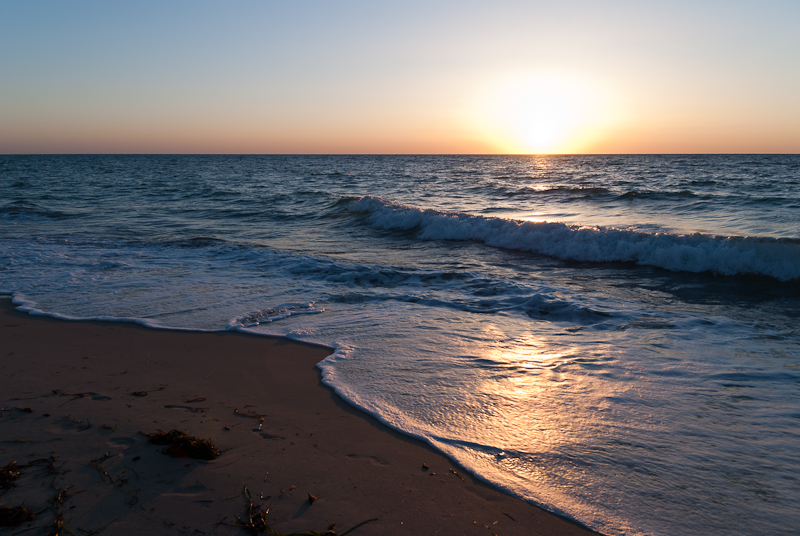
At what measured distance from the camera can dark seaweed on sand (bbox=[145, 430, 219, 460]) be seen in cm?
239

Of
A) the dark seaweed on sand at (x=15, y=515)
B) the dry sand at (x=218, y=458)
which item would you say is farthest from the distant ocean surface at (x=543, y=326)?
the dark seaweed on sand at (x=15, y=515)

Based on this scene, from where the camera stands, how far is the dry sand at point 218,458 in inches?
78.9

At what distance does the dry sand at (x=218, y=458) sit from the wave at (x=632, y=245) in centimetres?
714

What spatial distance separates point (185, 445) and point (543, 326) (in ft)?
11.9

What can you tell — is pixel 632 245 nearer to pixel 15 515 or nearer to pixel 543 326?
pixel 543 326

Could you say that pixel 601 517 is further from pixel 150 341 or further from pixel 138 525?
pixel 150 341

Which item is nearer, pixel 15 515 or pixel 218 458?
pixel 15 515

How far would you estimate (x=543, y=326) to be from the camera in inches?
189

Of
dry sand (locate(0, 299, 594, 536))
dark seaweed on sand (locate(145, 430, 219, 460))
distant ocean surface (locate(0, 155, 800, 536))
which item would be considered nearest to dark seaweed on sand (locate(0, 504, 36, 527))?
dry sand (locate(0, 299, 594, 536))

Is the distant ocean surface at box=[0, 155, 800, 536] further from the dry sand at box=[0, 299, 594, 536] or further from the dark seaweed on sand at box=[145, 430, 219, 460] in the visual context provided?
the dark seaweed on sand at box=[145, 430, 219, 460]

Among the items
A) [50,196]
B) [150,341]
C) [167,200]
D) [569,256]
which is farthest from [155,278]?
[50,196]

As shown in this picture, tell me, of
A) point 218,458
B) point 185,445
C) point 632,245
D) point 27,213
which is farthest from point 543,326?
Answer: point 27,213

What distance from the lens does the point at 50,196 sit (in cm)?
2094

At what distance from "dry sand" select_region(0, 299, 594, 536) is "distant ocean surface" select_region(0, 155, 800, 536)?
0.24 meters
